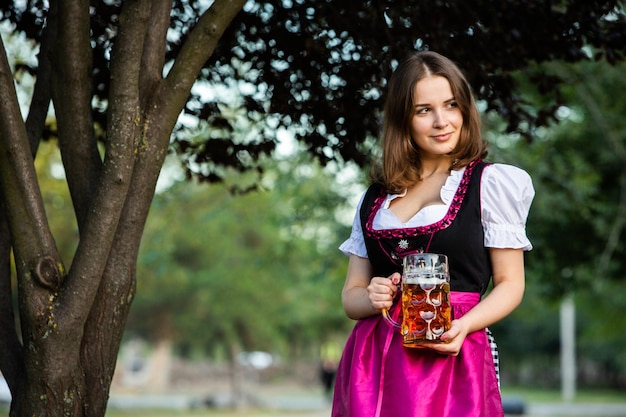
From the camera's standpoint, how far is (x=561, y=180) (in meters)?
13.4

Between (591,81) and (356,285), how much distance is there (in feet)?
38.3

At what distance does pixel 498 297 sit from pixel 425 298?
311mm

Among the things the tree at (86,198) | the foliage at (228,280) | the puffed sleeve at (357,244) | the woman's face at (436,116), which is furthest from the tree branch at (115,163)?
the foliage at (228,280)

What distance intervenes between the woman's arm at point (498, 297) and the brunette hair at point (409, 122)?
1.10ft

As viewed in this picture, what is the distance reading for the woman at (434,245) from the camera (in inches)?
105

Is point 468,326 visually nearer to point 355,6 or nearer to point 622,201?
point 355,6

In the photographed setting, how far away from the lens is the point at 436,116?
9.48ft

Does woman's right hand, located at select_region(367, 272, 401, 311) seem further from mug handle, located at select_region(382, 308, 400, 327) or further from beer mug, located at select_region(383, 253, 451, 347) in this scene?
beer mug, located at select_region(383, 253, 451, 347)

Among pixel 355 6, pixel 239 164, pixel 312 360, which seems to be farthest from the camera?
pixel 312 360

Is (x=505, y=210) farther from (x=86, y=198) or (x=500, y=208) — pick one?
(x=86, y=198)

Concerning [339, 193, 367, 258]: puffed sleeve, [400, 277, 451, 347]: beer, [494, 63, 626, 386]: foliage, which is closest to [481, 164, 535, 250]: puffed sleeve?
[400, 277, 451, 347]: beer

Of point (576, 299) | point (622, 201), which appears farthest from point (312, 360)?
point (622, 201)

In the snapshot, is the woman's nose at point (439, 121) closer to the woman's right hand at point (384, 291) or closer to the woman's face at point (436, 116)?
the woman's face at point (436, 116)

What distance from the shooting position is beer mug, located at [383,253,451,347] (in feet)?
8.21
